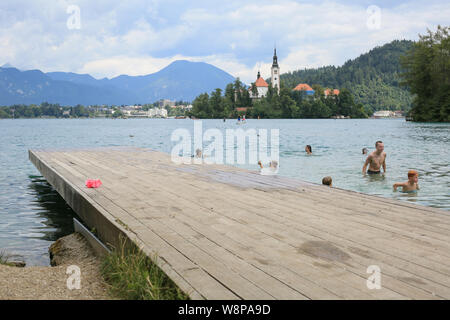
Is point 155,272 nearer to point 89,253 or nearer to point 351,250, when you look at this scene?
point 351,250

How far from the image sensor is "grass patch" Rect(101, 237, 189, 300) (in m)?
2.86

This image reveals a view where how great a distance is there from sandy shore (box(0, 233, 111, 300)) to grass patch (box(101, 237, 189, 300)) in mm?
131

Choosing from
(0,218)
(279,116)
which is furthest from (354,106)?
(0,218)

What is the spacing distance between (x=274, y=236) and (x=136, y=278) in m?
1.41

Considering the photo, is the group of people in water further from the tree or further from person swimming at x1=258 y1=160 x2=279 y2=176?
the tree

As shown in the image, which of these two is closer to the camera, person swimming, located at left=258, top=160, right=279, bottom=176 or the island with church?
person swimming, located at left=258, top=160, right=279, bottom=176

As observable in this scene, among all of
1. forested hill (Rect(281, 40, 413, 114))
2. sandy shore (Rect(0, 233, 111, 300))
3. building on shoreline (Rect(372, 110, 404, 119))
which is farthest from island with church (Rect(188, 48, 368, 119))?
sandy shore (Rect(0, 233, 111, 300))

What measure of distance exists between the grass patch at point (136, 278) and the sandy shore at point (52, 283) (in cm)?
13

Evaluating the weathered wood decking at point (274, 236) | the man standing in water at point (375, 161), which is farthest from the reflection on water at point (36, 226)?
Result: the man standing in water at point (375, 161)

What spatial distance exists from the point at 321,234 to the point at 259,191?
Result: 2.54 metres

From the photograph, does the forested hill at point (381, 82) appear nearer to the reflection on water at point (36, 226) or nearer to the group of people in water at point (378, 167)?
the group of people in water at point (378, 167)

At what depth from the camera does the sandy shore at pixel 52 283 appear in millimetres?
3415

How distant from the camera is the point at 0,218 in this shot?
889cm
